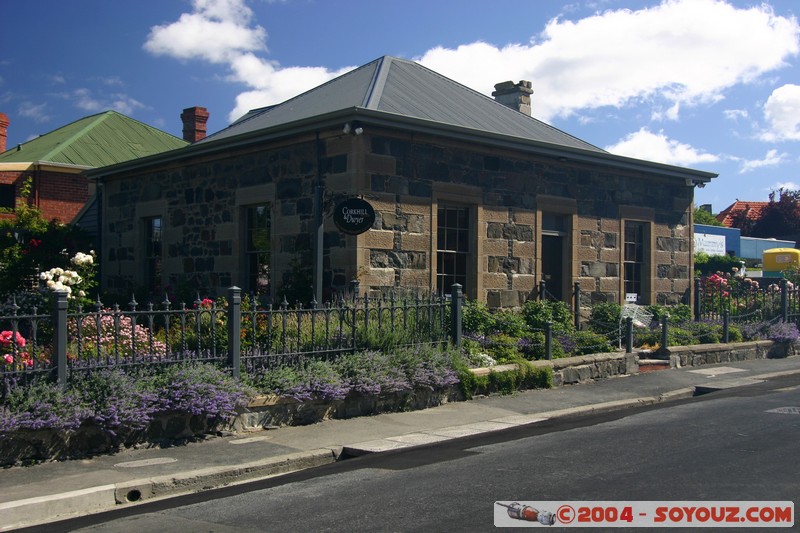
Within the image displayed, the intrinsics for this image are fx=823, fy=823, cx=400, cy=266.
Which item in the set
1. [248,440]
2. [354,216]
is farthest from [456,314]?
[248,440]

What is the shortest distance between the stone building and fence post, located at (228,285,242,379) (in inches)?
140

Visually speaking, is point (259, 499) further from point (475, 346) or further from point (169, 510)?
point (475, 346)

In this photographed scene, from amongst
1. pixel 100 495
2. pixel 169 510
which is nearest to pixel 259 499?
pixel 169 510

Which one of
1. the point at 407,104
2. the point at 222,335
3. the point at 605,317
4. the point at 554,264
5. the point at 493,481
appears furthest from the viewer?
the point at 554,264

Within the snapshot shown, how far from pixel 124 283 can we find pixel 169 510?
13.3 m

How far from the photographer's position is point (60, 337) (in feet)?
27.4

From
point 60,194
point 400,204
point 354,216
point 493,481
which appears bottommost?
point 493,481

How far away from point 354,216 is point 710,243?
95.6 ft

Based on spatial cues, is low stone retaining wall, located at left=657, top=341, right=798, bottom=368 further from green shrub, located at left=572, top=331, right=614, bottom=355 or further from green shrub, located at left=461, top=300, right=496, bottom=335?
green shrub, located at left=461, top=300, right=496, bottom=335

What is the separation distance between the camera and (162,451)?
8547 millimetres

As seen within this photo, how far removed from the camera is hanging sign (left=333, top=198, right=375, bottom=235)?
42.8 feet

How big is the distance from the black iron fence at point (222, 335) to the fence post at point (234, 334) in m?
0.01

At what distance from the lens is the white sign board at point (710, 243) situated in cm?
3725

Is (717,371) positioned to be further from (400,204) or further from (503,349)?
(400,204)
